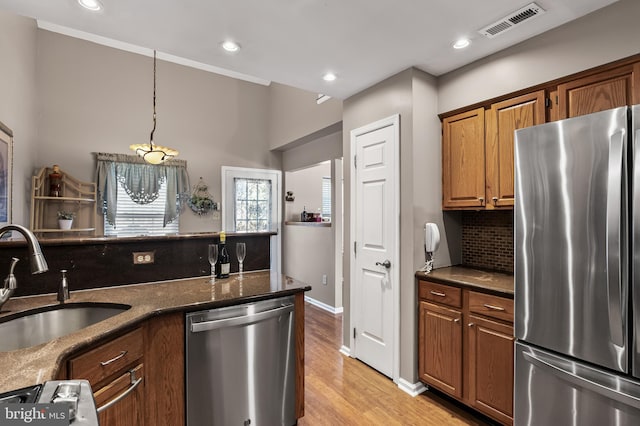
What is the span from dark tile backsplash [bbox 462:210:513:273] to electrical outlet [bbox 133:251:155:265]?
2496 mm

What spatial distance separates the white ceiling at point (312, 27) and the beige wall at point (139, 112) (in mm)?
2732

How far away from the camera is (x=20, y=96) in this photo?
11.0ft

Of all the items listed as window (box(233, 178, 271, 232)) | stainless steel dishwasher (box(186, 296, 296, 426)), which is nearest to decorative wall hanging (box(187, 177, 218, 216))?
window (box(233, 178, 271, 232))

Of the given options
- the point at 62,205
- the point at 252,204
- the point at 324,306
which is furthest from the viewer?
the point at 252,204

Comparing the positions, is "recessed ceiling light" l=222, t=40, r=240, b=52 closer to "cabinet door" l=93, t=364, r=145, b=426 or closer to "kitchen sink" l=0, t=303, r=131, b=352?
"kitchen sink" l=0, t=303, r=131, b=352

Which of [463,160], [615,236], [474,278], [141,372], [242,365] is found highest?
[463,160]

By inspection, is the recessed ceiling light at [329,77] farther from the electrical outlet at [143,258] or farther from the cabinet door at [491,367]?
the cabinet door at [491,367]

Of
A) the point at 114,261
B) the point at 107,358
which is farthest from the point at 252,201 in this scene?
the point at 107,358

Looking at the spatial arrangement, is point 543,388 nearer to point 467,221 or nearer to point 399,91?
point 467,221

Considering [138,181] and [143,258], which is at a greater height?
[138,181]

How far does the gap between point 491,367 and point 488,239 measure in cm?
105

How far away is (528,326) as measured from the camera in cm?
176

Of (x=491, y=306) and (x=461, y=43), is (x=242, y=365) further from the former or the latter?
(x=461, y=43)

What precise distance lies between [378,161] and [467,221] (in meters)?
0.95
